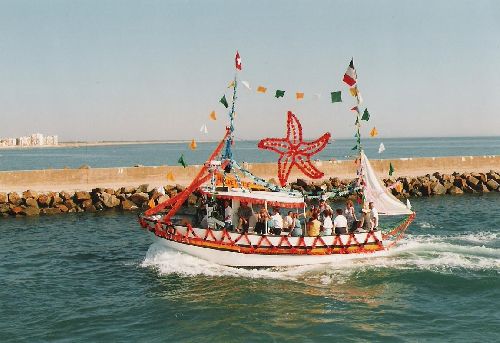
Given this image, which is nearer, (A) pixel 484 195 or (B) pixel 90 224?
(B) pixel 90 224

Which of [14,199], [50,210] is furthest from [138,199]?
[14,199]

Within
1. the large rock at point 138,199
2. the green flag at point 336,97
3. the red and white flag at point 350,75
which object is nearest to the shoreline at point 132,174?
the large rock at point 138,199

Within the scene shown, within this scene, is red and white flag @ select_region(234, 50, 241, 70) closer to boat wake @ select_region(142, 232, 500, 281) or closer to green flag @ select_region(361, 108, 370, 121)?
green flag @ select_region(361, 108, 370, 121)

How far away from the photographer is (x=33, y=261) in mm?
24281

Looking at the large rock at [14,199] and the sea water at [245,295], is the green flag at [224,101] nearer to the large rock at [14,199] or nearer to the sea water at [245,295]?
the sea water at [245,295]

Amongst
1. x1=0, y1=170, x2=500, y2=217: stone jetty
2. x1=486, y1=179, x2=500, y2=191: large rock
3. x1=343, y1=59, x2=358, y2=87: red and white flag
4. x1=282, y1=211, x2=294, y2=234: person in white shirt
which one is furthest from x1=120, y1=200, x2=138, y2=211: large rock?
x1=486, y1=179, x2=500, y2=191: large rock

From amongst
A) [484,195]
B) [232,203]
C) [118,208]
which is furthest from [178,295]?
[484,195]

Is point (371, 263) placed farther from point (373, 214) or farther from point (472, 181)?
point (472, 181)

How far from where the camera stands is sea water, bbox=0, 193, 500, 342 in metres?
15.6

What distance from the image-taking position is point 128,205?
127ft

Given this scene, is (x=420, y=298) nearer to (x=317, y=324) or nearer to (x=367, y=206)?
(x=317, y=324)

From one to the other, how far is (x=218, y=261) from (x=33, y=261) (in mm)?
8586

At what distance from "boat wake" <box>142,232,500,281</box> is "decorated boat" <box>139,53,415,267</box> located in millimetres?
326

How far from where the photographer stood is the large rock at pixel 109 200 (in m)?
38.6
